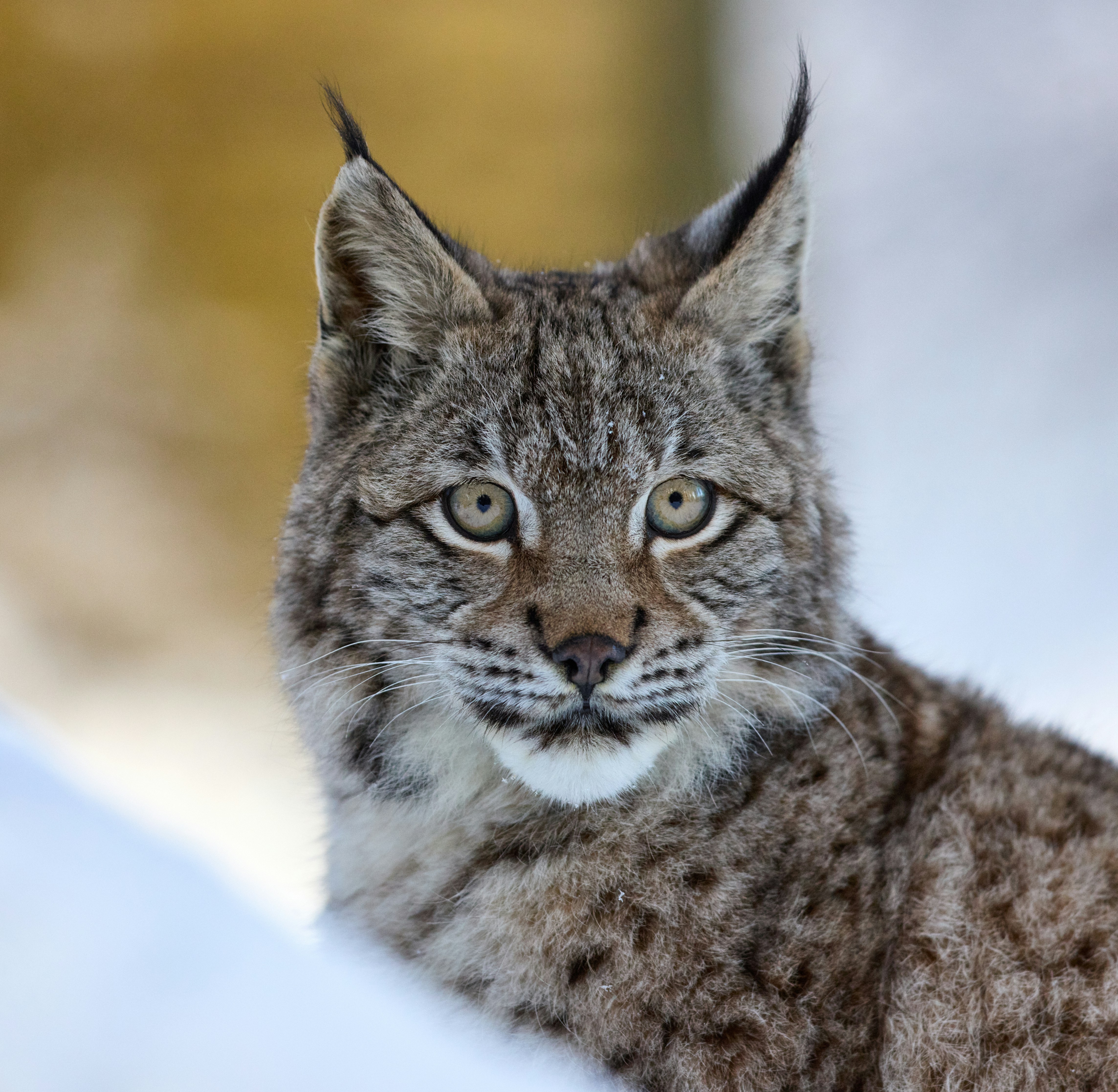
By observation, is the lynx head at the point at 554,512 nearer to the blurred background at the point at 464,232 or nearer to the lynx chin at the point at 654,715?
the lynx chin at the point at 654,715

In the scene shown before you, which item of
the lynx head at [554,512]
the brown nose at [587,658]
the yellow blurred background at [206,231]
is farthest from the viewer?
the yellow blurred background at [206,231]

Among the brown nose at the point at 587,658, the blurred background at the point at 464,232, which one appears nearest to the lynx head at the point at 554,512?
the brown nose at the point at 587,658

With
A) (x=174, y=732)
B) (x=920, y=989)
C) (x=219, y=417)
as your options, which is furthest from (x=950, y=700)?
(x=219, y=417)

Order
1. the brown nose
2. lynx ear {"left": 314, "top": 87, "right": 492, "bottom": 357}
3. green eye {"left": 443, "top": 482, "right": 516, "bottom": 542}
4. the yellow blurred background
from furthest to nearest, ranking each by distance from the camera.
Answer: the yellow blurred background → lynx ear {"left": 314, "top": 87, "right": 492, "bottom": 357} → green eye {"left": 443, "top": 482, "right": 516, "bottom": 542} → the brown nose

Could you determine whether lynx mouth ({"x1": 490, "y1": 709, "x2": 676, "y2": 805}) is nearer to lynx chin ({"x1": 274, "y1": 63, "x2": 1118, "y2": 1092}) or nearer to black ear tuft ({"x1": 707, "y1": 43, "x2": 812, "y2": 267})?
lynx chin ({"x1": 274, "y1": 63, "x2": 1118, "y2": 1092})

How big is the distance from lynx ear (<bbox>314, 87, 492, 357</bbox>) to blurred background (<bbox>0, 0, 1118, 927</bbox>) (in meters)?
2.93

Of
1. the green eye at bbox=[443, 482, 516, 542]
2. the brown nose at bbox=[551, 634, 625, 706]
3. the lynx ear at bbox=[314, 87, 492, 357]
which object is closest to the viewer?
the brown nose at bbox=[551, 634, 625, 706]

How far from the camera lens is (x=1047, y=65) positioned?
570cm

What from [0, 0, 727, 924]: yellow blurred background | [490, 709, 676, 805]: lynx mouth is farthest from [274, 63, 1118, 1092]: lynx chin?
[0, 0, 727, 924]: yellow blurred background

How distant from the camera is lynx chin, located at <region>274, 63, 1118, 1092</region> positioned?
2037 millimetres

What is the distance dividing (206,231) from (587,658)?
5549mm

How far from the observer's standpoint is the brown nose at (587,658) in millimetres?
1989

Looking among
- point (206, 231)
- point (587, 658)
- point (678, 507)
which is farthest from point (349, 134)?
point (206, 231)

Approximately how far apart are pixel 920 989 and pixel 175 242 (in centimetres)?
602
